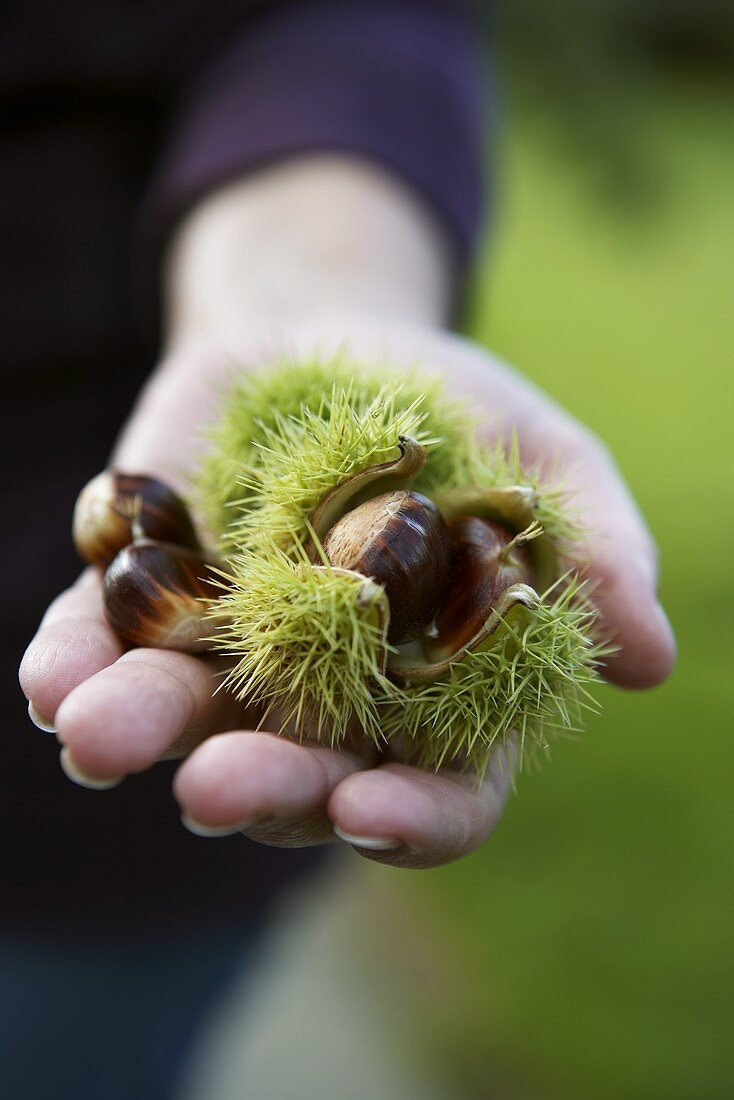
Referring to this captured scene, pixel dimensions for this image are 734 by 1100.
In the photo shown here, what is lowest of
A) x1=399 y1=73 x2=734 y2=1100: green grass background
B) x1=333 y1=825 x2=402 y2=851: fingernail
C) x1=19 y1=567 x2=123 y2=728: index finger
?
x1=399 y1=73 x2=734 y2=1100: green grass background

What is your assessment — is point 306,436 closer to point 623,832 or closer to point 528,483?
point 528,483

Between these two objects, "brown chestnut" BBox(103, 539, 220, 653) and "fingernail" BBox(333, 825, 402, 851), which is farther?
"brown chestnut" BBox(103, 539, 220, 653)

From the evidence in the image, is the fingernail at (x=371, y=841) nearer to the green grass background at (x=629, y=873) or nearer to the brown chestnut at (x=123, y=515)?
the brown chestnut at (x=123, y=515)

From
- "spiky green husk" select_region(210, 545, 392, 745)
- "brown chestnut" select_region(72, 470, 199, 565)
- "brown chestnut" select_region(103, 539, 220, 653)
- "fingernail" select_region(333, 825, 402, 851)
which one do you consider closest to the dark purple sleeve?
"brown chestnut" select_region(72, 470, 199, 565)

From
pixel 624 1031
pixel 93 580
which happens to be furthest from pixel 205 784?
pixel 624 1031

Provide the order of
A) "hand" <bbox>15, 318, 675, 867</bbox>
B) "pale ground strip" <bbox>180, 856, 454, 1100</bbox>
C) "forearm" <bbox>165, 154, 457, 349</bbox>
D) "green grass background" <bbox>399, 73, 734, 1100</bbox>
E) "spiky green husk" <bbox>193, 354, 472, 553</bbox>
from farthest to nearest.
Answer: "pale ground strip" <bbox>180, 856, 454, 1100</bbox> → "green grass background" <bbox>399, 73, 734, 1100</bbox> → "forearm" <bbox>165, 154, 457, 349</bbox> → "spiky green husk" <bbox>193, 354, 472, 553</bbox> → "hand" <bbox>15, 318, 675, 867</bbox>

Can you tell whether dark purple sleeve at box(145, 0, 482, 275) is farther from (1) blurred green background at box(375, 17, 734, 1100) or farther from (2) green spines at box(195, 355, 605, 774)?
(2) green spines at box(195, 355, 605, 774)

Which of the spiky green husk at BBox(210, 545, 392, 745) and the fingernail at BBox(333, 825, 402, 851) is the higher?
the spiky green husk at BBox(210, 545, 392, 745)
